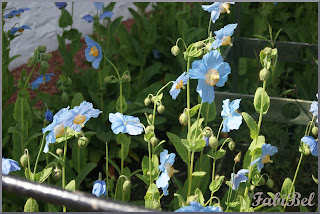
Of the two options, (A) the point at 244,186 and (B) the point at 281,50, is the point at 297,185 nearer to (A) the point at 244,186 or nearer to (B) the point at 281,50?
Result: (B) the point at 281,50

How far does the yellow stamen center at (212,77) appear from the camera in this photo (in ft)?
5.06

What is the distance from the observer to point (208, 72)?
1.56 m

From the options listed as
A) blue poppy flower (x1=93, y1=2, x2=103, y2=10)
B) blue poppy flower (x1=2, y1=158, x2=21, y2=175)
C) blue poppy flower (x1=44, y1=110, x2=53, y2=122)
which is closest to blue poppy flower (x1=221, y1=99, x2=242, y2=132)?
blue poppy flower (x1=2, y1=158, x2=21, y2=175)

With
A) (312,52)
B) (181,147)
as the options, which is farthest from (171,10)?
(181,147)

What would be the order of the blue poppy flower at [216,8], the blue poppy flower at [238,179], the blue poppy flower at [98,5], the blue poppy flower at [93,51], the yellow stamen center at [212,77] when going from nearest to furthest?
the yellow stamen center at [212,77] → the blue poppy flower at [238,179] → the blue poppy flower at [216,8] → the blue poppy flower at [93,51] → the blue poppy flower at [98,5]

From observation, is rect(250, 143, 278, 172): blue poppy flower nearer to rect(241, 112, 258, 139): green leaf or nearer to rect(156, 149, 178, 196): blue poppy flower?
rect(241, 112, 258, 139): green leaf

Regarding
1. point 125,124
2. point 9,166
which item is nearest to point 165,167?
point 125,124

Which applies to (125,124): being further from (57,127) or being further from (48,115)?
(48,115)

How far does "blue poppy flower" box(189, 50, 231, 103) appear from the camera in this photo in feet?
5.06

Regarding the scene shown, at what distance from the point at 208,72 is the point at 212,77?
0.08 feet

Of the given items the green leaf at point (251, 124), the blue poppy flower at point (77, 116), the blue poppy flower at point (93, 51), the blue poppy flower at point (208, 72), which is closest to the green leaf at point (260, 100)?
the green leaf at point (251, 124)

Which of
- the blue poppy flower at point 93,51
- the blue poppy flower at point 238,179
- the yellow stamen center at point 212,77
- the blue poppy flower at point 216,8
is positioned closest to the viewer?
the yellow stamen center at point 212,77

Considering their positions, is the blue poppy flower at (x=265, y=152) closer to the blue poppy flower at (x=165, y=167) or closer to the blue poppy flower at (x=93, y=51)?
the blue poppy flower at (x=165, y=167)

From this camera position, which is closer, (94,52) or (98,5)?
(94,52)
